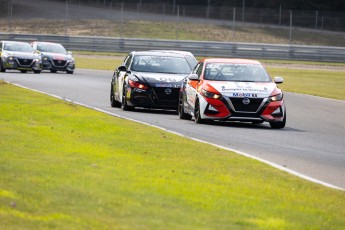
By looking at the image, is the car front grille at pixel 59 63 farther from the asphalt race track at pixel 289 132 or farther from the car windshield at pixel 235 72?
the car windshield at pixel 235 72

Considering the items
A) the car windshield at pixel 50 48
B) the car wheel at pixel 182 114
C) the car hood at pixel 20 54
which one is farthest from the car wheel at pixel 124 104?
the car windshield at pixel 50 48

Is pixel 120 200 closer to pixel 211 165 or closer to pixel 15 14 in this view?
pixel 211 165

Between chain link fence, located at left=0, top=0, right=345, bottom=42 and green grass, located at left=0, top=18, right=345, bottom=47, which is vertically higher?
chain link fence, located at left=0, top=0, right=345, bottom=42

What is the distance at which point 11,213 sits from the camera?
8250mm

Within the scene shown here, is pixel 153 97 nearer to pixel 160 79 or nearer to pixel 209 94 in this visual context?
pixel 160 79

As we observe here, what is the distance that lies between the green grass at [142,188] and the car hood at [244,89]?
476 cm

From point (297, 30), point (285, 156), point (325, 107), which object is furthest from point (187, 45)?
point (285, 156)

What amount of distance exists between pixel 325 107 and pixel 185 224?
19.6m

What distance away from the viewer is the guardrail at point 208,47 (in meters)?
56.8

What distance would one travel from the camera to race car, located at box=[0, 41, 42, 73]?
41.6m

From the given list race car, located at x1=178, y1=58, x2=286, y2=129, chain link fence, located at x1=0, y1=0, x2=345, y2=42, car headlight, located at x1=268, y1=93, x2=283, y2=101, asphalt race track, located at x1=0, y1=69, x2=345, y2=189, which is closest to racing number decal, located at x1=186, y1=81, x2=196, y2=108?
race car, located at x1=178, y1=58, x2=286, y2=129

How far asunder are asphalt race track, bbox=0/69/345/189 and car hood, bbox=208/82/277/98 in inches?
24.1

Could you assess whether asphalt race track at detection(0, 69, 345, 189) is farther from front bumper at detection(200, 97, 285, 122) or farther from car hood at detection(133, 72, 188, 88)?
car hood at detection(133, 72, 188, 88)

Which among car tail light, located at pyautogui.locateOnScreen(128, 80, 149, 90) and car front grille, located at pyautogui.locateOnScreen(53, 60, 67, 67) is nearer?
car tail light, located at pyautogui.locateOnScreen(128, 80, 149, 90)
